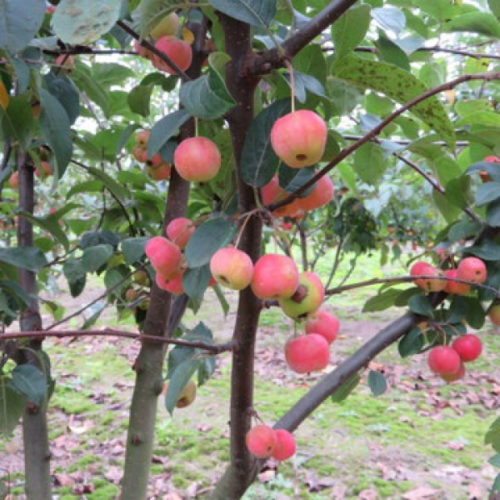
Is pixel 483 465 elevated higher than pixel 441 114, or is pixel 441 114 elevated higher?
pixel 441 114

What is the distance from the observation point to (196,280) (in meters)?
0.61

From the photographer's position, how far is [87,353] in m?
3.69

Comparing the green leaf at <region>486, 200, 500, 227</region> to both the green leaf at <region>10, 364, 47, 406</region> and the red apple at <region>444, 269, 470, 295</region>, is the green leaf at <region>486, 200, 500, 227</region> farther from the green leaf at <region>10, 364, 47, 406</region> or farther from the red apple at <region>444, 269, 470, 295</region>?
the green leaf at <region>10, 364, 47, 406</region>

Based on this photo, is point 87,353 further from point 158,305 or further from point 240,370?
point 240,370

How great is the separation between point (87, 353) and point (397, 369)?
206 centimetres

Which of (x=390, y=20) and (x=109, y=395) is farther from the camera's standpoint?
(x=109, y=395)

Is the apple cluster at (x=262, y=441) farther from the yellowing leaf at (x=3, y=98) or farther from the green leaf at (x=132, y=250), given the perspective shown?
the yellowing leaf at (x=3, y=98)

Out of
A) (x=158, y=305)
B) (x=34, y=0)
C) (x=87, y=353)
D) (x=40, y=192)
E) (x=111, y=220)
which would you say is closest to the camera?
(x=34, y=0)

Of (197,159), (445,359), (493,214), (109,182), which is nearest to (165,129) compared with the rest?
(197,159)

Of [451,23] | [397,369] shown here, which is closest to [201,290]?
[451,23]

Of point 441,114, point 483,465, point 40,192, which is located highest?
point 40,192

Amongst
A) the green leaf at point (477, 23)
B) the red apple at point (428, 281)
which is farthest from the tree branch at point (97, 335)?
the green leaf at point (477, 23)

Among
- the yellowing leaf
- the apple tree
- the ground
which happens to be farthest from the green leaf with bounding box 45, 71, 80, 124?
the ground

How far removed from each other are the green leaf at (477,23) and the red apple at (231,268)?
2.17 ft
